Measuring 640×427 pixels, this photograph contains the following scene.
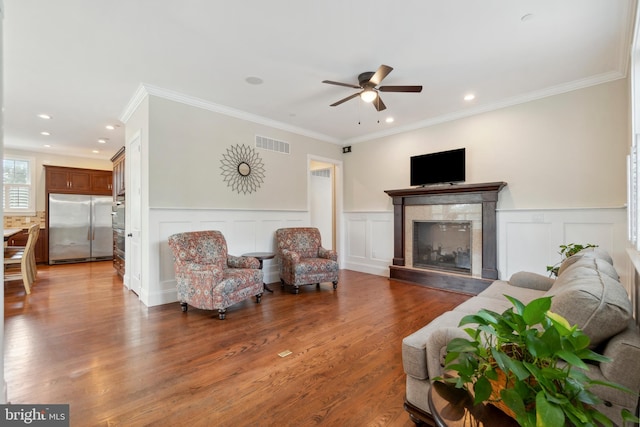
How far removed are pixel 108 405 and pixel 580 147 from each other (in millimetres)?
5439

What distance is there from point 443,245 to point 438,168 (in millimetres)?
1345

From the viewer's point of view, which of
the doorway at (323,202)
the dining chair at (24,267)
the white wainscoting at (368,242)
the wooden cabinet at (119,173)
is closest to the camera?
the dining chair at (24,267)

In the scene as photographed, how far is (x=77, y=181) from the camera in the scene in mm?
7109

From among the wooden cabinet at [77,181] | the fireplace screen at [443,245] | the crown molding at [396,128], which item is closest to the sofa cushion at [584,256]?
the fireplace screen at [443,245]

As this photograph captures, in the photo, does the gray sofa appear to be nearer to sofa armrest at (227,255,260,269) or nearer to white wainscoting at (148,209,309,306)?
sofa armrest at (227,255,260,269)

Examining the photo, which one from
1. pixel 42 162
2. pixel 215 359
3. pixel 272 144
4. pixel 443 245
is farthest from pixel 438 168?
pixel 42 162

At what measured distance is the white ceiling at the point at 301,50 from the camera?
7.79 feet

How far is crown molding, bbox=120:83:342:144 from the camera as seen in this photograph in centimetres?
377

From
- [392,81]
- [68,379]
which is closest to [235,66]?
[392,81]

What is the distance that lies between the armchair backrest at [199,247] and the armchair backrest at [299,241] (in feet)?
3.54

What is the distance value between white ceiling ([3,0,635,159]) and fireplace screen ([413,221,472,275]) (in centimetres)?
193

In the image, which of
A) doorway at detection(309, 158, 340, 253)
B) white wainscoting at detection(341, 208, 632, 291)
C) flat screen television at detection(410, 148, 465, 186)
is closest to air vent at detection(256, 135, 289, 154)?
doorway at detection(309, 158, 340, 253)

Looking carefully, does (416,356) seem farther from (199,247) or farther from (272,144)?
(272,144)

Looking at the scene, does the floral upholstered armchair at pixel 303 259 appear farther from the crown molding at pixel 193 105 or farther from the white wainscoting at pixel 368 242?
the crown molding at pixel 193 105
